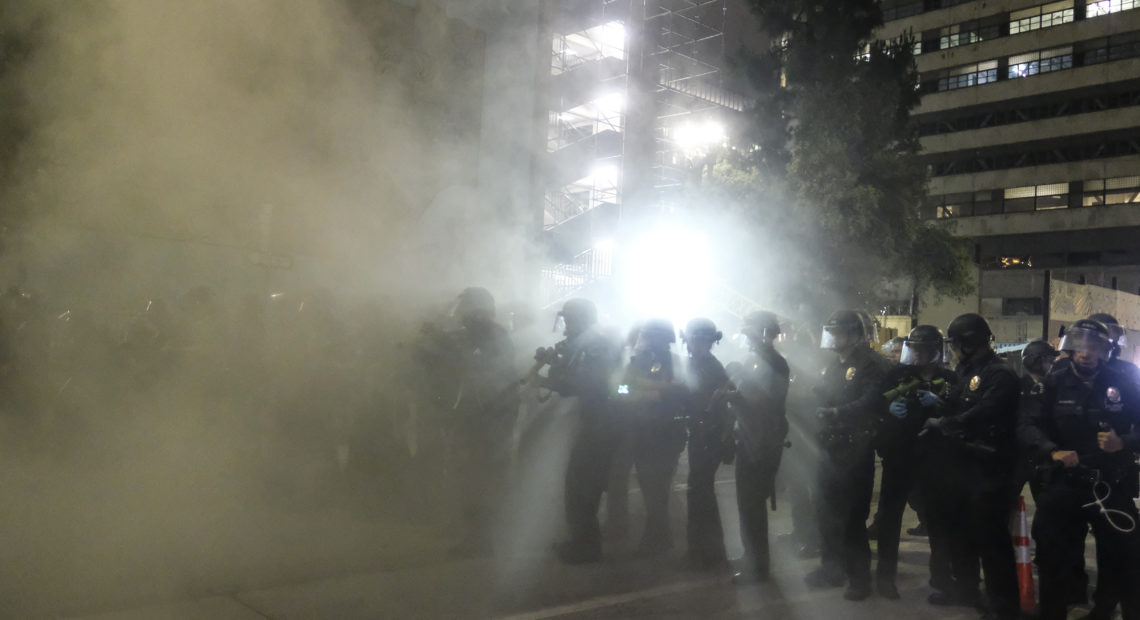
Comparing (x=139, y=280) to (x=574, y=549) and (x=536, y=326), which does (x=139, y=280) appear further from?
(x=574, y=549)

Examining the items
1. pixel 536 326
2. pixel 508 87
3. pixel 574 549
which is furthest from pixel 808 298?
pixel 574 549

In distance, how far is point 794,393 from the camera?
18.5ft

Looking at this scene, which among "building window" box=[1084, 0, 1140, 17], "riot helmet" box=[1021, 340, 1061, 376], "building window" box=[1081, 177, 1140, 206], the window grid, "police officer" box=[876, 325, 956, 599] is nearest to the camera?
"police officer" box=[876, 325, 956, 599]

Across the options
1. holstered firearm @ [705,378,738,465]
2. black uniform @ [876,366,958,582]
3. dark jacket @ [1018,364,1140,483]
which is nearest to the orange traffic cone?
dark jacket @ [1018,364,1140,483]

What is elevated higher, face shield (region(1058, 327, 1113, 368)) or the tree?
the tree

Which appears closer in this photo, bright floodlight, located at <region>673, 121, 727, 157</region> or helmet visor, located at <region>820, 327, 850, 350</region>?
helmet visor, located at <region>820, 327, 850, 350</region>

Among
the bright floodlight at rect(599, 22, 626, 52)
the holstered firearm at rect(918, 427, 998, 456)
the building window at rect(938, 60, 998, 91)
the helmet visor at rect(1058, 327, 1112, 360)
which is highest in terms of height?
the building window at rect(938, 60, 998, 91)

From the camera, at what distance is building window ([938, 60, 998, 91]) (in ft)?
111

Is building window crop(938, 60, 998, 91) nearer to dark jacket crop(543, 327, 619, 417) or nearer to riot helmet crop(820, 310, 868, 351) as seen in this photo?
riot helmet crop(820, 310, 868, 351)

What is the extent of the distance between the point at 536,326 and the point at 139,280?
2.88 m

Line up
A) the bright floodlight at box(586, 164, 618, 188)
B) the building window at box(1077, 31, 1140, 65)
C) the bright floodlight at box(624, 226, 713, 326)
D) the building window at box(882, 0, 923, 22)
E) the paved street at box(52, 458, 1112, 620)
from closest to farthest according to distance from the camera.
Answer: the paved street at box(52, 458, 1112, 620), the bright floodlight at box(586, 164, 618, 188), the bright floodlight at box(624, 226, 713, 326), the building window at box(1077, 31, 1140, 65), the building window at box(882, 0, 923, 22)

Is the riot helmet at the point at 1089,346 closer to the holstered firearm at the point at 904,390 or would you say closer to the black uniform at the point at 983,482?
the black uniform at the point at 983,482

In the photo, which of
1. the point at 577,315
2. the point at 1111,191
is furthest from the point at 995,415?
the point at 1111,191

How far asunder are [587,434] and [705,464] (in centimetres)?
67
